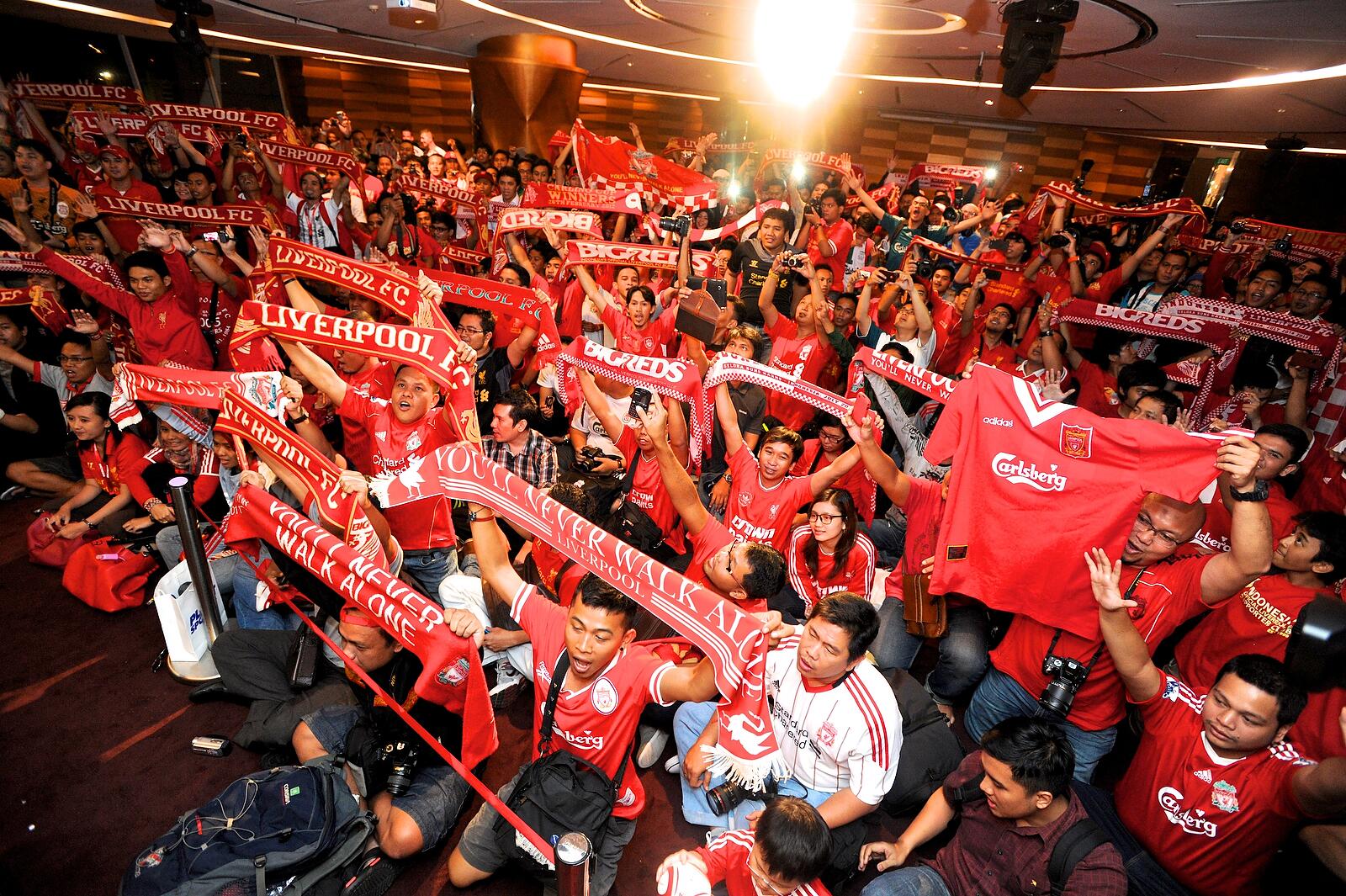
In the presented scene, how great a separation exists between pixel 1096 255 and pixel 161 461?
350 inches

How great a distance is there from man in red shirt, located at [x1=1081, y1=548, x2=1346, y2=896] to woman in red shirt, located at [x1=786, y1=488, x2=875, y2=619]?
119 cm

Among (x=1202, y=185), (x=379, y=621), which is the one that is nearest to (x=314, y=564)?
(x=379, y=621)

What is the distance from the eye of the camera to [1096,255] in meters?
7.21

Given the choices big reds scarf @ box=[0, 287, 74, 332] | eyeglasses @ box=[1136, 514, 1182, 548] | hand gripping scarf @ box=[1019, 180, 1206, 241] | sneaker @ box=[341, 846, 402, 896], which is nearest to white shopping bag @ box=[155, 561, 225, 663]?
sneaker @ box=[341, 846, 402, 896]

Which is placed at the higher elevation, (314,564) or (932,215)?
(932,215)

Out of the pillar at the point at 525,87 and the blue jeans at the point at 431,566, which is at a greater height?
the pillar at the point at 525,87

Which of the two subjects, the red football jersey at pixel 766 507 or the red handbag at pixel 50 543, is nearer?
the red football jersey at pixel 766 507

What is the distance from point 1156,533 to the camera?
3.12 meters

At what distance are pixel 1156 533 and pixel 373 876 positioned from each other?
152 inches

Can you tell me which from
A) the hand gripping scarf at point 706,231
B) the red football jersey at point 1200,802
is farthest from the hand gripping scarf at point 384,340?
the hand gripping scarf at point 706,231

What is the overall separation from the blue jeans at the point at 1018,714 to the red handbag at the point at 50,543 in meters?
6.03

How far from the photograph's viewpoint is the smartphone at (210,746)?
A: 3.47 meters

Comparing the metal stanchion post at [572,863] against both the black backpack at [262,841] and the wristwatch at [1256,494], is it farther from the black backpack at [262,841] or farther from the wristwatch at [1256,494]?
the wristwatch at [1256,494]

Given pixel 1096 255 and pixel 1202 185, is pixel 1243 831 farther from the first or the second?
pixel 1202 185
